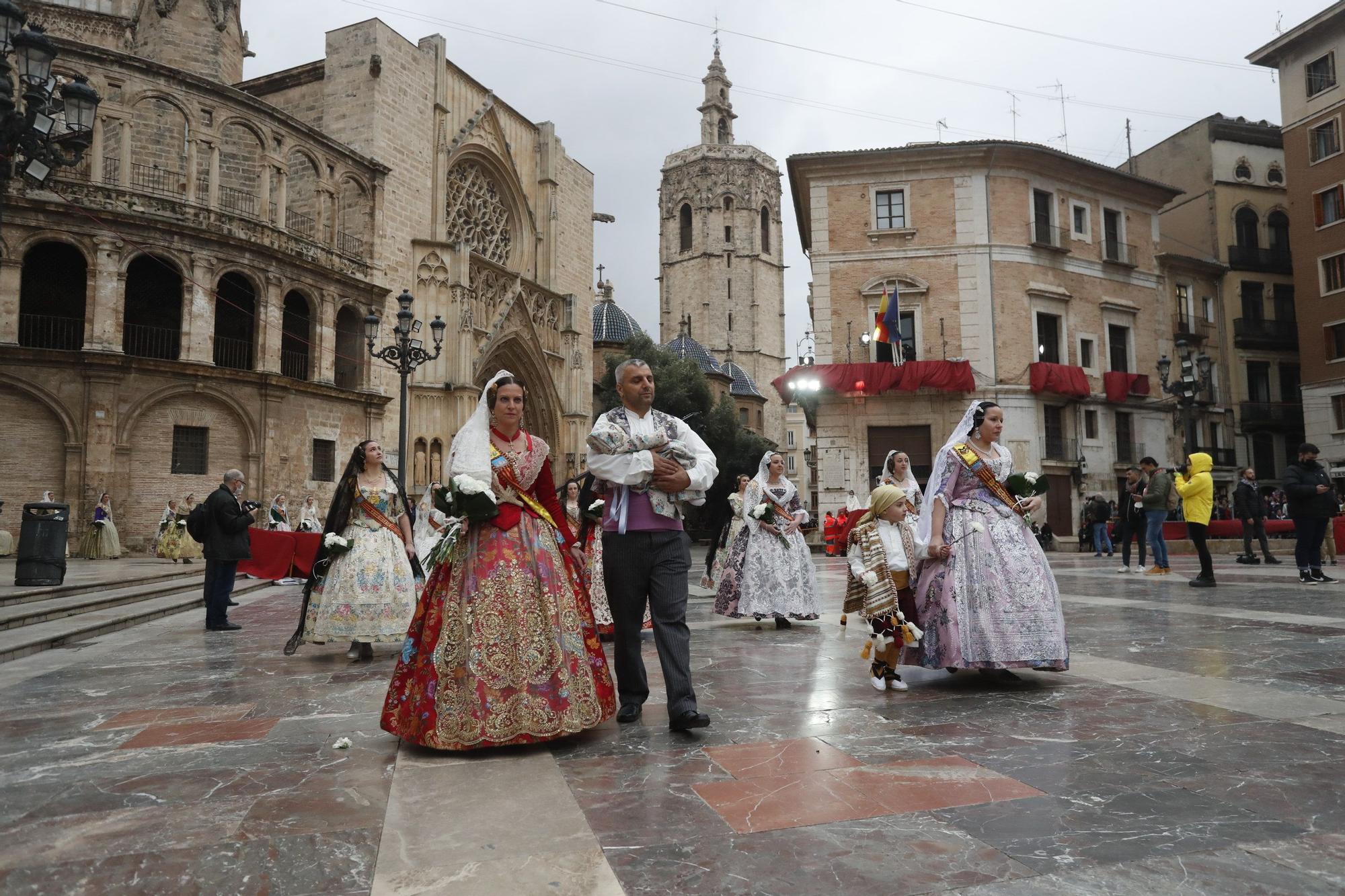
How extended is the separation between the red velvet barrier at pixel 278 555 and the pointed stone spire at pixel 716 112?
6811 cm

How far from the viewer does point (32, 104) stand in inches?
349

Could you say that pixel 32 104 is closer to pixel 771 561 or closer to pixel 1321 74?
pixel 771 561

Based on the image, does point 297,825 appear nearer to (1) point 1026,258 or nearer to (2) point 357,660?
(2) point 357,660

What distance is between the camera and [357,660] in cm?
706

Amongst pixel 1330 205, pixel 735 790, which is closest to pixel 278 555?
pixel 735 790

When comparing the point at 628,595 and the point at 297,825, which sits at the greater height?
the point at 628,595

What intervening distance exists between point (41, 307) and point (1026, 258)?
1123 inches

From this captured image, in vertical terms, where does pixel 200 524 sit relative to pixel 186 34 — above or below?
below

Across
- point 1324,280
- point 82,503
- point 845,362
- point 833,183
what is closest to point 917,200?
point 833,183

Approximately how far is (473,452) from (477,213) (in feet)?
105

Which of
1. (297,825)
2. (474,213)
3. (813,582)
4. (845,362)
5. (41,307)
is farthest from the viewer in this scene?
(474,213)

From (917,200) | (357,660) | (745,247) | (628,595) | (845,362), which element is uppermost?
(745,247)

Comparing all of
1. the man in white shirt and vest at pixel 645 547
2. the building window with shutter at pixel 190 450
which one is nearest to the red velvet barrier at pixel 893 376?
the building window with shutter at pixel 190 450

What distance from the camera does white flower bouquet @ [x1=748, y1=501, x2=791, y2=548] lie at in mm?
8859
